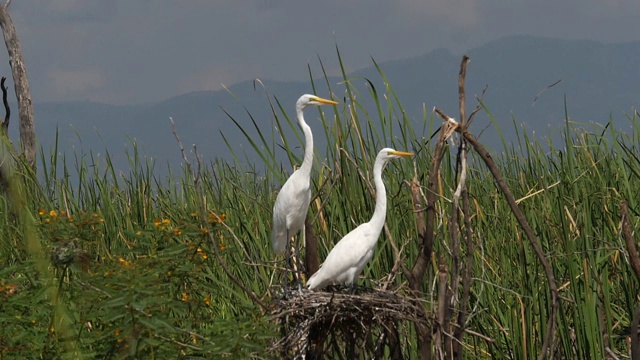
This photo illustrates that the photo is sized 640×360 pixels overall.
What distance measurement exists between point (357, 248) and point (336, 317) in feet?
1.49

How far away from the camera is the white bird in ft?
13.7

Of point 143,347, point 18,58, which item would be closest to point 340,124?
point 143,347

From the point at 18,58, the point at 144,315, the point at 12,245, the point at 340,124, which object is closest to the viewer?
the point at 144,315

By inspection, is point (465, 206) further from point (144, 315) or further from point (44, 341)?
point (44, 341)

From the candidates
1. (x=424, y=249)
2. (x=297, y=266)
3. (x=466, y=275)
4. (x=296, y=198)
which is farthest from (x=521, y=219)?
(x=296, y=198)

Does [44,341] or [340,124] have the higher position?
[340,124]

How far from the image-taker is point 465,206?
3600 mm

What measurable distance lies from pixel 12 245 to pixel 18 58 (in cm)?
524

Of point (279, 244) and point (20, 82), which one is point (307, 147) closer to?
point (279, 244)

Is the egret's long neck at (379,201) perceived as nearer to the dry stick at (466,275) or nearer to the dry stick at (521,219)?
the dry stick at (466,275)

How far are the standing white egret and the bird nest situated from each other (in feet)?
2.95

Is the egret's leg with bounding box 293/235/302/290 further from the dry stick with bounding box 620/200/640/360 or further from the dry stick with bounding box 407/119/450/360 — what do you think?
the dry stick with bounding box 620/200/640/360

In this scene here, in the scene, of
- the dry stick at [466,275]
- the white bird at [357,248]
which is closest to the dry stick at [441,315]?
the dry stick at [466,275]

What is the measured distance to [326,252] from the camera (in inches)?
202
